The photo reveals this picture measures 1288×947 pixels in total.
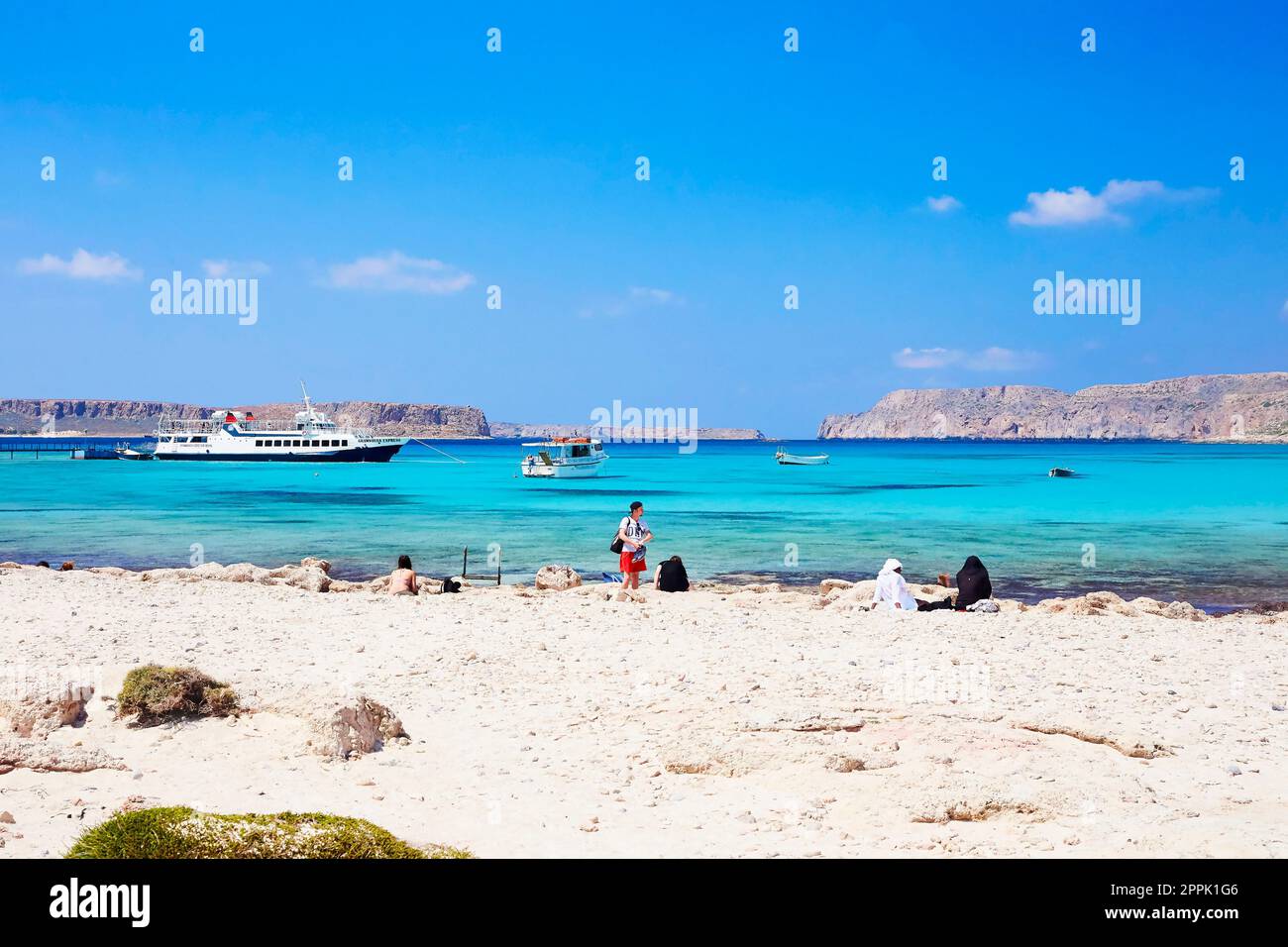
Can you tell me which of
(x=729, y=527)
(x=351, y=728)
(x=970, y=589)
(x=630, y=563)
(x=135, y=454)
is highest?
(x=135, y=454)

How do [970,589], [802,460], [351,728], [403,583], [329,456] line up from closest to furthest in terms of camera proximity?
1. [351,728]
2. [970,589]
3. [403,583]
4. [329,456]
5. [802,460]

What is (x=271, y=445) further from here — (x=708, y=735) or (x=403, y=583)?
(x=708, y=735)

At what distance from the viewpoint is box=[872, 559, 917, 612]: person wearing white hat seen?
13148 millimetres

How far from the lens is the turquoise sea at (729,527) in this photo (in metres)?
23.8

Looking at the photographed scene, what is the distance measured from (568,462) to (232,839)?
223 feet

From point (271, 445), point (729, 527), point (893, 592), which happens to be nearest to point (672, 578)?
point (893, 592)

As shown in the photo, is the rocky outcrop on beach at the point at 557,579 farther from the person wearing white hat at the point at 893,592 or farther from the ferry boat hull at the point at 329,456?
the ferry boat hull at the point at 329,456

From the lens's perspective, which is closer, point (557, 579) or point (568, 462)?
point (557, 579)

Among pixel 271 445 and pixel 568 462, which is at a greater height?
pixel 271 445

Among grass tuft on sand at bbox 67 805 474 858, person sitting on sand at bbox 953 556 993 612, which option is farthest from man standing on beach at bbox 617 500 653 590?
grass tuft on sand at bbox 67 805 474 858

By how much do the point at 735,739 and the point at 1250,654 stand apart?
7.17 meters

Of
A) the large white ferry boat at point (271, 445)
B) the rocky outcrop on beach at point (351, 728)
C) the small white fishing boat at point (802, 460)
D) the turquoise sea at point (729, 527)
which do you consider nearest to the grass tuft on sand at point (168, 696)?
the rocky outcrop on beach at point (351, 728)

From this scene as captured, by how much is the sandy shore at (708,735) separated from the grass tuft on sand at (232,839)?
0.85 metres

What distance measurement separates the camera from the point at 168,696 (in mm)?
7445
